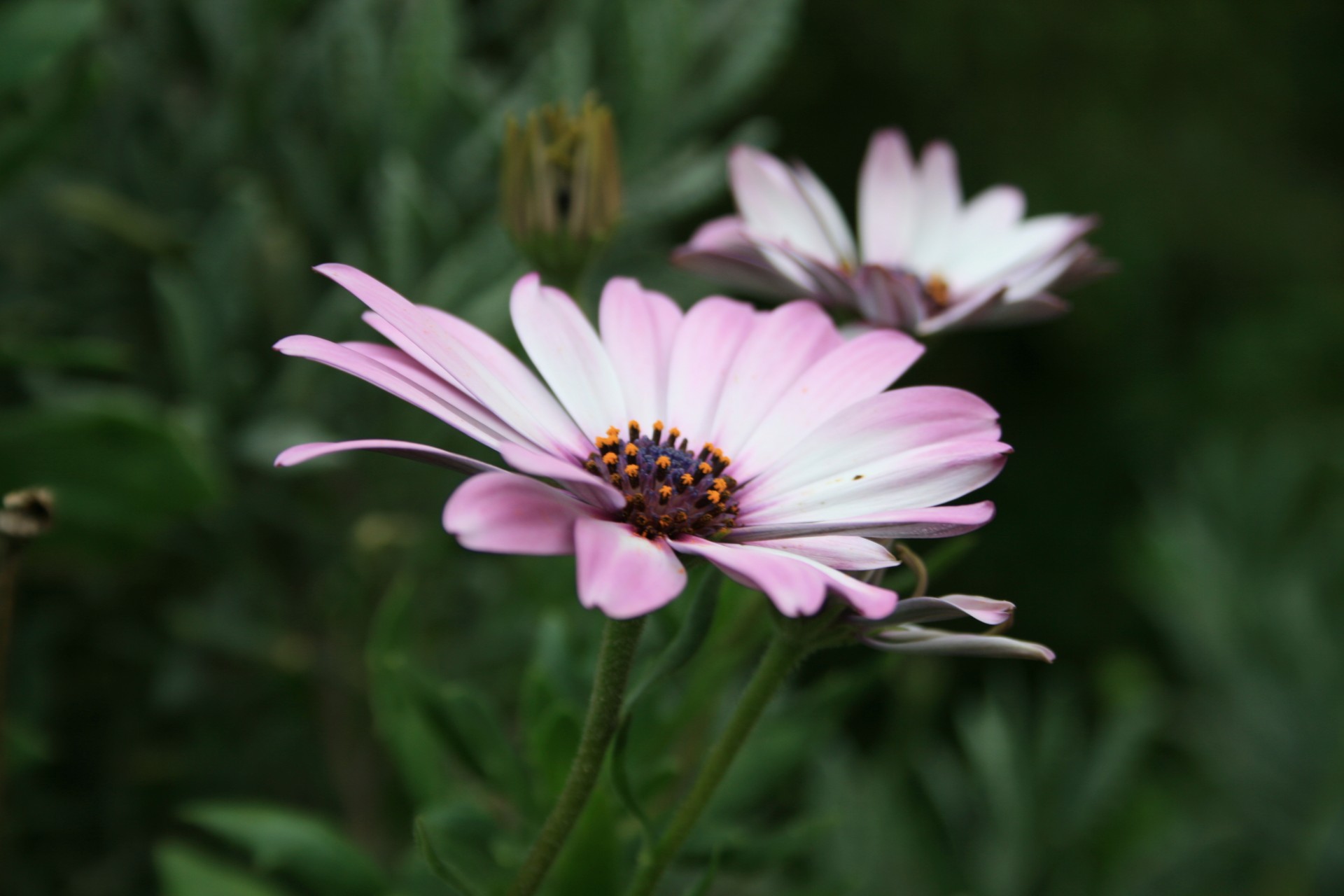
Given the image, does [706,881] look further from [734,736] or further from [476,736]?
[476,736]

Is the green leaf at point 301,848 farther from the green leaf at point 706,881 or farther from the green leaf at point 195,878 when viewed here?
the green leaf at point 706,881

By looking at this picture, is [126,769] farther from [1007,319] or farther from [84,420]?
[1007,319]

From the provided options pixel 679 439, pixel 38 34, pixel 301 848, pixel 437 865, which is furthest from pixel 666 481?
pixel 38 34

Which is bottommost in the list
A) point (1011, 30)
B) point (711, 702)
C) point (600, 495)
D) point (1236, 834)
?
point (1236, 834)

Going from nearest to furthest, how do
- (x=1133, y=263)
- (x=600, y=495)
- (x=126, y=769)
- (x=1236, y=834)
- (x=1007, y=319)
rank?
(x=600, y=495), (x=1007, y=319), (x=126, y=769), (x=1236, y=834), (x=1133, y=263)

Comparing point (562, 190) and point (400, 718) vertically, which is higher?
point (562, 190)

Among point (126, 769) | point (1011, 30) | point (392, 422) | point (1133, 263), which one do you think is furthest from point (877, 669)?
point (1011, 30)
